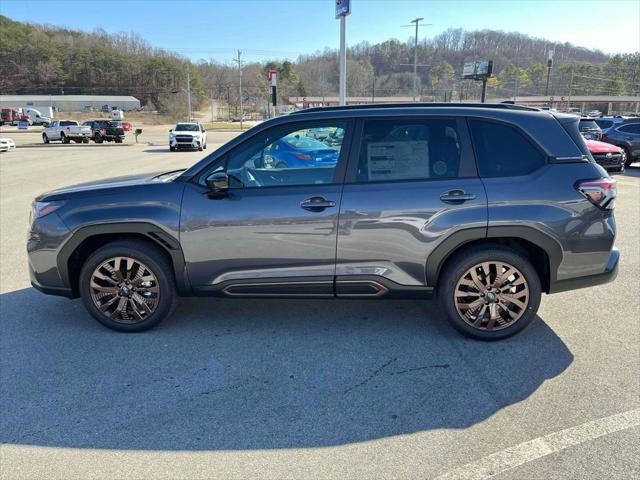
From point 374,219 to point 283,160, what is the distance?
0.99 m

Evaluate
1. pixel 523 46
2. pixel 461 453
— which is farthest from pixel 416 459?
pixel 523 46

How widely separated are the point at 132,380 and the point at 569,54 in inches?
6776

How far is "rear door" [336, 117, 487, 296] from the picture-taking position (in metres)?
3.59

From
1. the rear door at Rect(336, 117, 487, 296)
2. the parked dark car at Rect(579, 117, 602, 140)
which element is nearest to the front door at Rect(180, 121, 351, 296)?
the rear door at Rect(336, 117, 487, 296)

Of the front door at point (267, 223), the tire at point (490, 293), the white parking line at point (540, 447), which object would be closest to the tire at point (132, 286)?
the front door at point (267, 223)

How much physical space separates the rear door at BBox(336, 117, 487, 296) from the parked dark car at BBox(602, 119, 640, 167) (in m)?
17.5

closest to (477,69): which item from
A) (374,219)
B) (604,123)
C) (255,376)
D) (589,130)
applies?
(604,123)

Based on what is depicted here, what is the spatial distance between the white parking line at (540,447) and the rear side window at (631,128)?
1845 cm

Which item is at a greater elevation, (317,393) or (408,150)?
(408,150)

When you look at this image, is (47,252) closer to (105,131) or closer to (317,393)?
(317,393)

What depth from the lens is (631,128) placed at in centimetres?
1778

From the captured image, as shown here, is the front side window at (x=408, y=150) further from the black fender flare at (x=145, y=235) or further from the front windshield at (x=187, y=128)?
the front windshield at (x=187, y=128)

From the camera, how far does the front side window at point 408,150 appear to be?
145 inches

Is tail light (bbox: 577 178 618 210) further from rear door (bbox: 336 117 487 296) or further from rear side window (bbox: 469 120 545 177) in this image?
rear door (bbox: 336 117 487 296)
